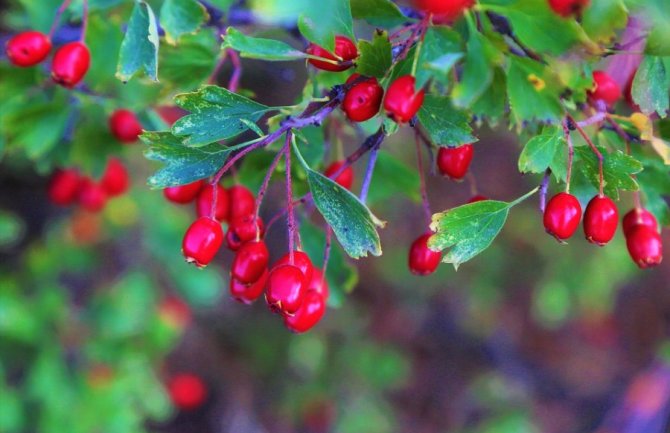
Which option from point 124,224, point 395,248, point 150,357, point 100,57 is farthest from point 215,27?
point 395,248

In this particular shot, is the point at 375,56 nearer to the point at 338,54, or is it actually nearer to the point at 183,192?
the point at 338,54

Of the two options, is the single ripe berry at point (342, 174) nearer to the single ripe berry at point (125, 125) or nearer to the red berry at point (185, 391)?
the single ripe berry at point (125, 125)

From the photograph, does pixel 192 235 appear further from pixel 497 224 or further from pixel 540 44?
pixel 540 44

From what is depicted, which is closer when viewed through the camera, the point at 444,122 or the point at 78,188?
the point at 444,122

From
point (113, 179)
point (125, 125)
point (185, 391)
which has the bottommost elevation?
point (185, 391)

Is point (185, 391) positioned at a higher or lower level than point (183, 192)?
lower

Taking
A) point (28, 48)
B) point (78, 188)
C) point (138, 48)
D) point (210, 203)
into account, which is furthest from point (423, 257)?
point (78, 188)

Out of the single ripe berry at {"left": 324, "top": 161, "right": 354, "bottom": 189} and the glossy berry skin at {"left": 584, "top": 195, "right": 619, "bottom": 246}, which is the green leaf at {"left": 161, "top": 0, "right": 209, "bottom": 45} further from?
the glossy berry skin at {"left": 584, "top": 195, "right": 619, "bottom": 246}
